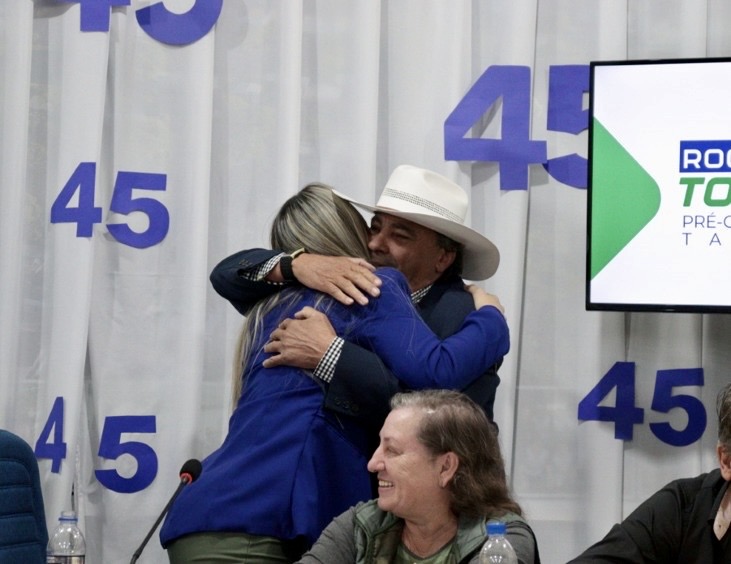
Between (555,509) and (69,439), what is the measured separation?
1.60 meters

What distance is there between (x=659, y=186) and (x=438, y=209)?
773 millimetres

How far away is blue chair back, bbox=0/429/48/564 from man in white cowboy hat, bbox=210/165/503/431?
680mm

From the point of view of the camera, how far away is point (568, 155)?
3838mm

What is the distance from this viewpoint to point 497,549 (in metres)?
2.28

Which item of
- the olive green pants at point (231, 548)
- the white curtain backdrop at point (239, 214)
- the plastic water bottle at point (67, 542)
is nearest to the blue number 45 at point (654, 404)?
the white curtain backdrop at point (239, 214)

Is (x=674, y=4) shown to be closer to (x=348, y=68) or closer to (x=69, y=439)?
(x=348, y=68)

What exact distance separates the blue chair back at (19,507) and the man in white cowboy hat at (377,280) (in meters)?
0.68

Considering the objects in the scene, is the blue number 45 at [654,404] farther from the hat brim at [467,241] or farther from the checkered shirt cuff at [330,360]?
the checkered shirt cuff at [330,360]

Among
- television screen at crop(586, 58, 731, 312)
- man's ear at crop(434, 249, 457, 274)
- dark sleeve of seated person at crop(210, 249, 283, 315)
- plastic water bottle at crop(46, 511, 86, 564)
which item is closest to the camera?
plastic water bottle at crop(46, 511, 86, 564)

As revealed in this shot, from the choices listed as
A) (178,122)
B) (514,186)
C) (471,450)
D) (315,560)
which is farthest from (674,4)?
(315,560)

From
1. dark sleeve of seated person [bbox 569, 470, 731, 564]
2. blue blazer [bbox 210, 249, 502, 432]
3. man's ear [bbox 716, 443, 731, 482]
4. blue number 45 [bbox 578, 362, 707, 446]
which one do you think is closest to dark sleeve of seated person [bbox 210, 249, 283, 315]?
blue blazer [bbox 210, 249, 502, 432]

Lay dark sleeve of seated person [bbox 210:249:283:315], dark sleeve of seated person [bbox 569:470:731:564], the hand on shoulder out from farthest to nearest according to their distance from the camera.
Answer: the hand on shoulder, dark sleeve of seated person [bbox 210:249:283:315], dark sleeve of seated person [bbox 569:470:731:564]

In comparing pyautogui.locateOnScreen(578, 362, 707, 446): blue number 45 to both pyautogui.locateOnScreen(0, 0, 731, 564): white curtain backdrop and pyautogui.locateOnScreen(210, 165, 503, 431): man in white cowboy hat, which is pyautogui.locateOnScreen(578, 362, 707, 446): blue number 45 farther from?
pyautogui.locateOnScreen(210, 165, 503, 431): man in white cowboy hat

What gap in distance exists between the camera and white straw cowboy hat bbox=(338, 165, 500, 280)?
10.3ft
